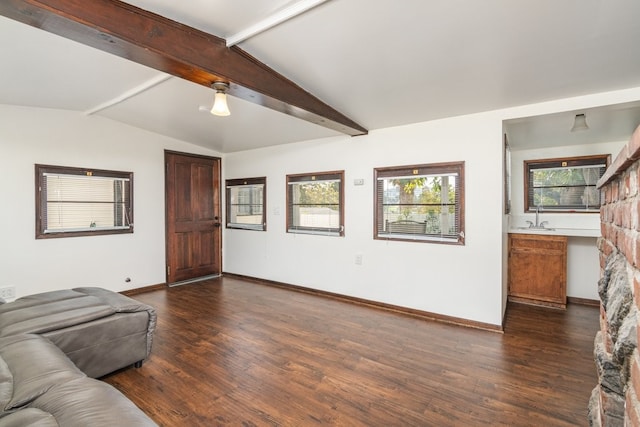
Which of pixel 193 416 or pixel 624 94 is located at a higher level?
pixel 624 94

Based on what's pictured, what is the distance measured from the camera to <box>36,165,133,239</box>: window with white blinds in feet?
12.9

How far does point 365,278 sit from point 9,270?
4.26 m

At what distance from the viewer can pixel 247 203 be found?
18.4 feet

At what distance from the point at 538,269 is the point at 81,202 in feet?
20.0

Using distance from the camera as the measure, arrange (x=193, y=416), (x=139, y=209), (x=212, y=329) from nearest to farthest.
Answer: (x=193, y=416), (x=212, y=329), (x=139, y=209)

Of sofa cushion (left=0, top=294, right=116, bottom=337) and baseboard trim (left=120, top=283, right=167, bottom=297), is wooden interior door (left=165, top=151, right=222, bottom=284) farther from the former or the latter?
sofa cushion (left=0, top=294, right=116, bottom=337)

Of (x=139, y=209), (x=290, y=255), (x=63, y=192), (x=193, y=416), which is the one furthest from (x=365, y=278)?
(x=63, y=192)

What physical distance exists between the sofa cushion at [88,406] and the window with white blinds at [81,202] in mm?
3585

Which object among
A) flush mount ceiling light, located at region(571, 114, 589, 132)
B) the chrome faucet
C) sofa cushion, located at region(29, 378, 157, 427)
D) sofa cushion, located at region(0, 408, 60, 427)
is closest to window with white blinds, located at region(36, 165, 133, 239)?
sofa cushion, located at region(29, 378, 157, 427)

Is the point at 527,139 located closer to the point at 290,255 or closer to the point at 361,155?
the point at 361,155

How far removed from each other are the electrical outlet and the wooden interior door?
1805 millimetres

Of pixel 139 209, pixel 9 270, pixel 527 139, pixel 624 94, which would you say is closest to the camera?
pixel 624 94

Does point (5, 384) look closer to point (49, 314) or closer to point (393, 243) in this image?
point (49, 314)

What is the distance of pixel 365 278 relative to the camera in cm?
418
